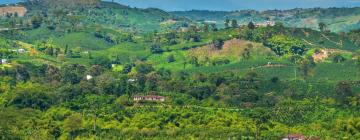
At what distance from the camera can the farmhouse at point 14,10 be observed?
184 m

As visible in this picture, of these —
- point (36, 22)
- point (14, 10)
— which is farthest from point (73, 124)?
point (14, 10)

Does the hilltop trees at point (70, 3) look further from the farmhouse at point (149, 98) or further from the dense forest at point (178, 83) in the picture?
the farmhouse at point (149, 98)

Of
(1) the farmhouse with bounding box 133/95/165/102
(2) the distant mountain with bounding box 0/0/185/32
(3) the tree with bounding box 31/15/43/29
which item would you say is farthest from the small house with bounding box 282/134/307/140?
(2) the distant mountain with bounding box 0/0/185/32

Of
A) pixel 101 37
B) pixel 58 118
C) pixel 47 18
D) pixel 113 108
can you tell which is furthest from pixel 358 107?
pixel 47 18

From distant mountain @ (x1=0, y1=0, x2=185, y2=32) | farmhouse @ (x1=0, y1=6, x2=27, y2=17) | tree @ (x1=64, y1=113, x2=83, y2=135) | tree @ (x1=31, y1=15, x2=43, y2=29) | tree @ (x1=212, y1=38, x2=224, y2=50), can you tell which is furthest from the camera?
farmhouse @ (x1=0, y1=6, x2=27, y2=17)

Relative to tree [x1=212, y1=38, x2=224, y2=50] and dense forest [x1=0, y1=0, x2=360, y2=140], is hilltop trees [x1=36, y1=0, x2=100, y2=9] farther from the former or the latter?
tree [x1=212, y1=38, x2=224, y2=50]

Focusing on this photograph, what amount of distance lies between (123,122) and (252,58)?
46715 mm

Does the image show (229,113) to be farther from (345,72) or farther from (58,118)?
(345,72)

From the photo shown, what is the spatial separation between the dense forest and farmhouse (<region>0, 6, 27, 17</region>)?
1255 inches

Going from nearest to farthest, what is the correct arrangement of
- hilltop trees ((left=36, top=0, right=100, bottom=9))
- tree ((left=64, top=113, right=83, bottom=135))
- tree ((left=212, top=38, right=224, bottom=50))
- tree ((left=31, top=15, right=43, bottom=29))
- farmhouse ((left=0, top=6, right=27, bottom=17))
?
tree ((left=64, top=113, right=83, bottom=135))
tree ((left=212, top=38, right=224, bottom=50))
tree ((left=31, top=15, right=43, bottom=29))
farmhouse ((left=0, top=6, right=27, bottom=17))
hilltop trees ((left=36, top=0, right=100, bottom=9))

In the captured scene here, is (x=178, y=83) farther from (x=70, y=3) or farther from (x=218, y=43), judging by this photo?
(x=70, y=3)

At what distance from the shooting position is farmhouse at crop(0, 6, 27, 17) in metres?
184

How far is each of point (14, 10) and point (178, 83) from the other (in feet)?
349

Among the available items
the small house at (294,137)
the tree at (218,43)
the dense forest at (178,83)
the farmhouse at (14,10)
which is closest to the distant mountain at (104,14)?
the farmhouse at (14,10)
